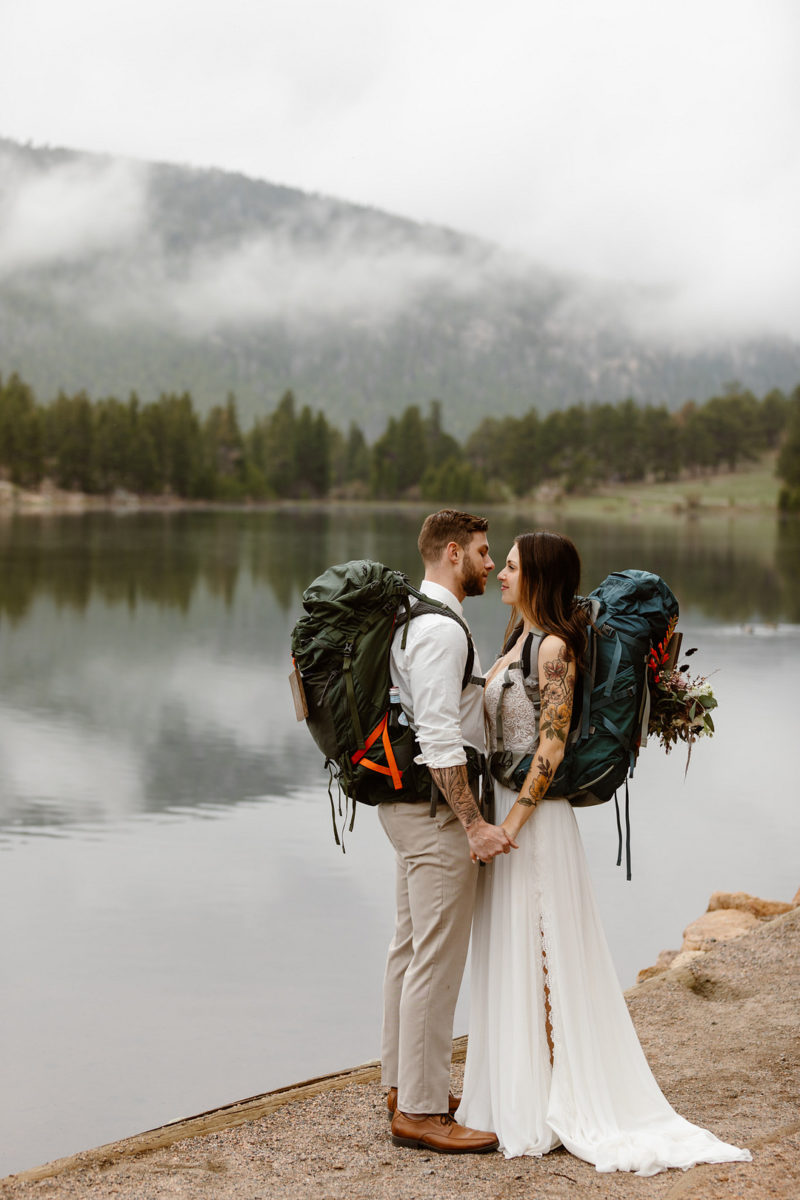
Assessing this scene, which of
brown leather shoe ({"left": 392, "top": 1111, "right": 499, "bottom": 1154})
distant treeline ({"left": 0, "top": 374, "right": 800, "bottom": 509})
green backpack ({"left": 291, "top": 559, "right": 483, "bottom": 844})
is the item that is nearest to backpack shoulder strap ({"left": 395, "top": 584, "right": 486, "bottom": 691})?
green backpack ({"left": 291, "top": 559, "right": 483, "bottom": 844})

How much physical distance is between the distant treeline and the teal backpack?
116m

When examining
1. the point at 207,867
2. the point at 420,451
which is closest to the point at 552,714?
the point at 207,867

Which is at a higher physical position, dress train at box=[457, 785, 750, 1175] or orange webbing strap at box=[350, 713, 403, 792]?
orange webbing strap at box=[350, 713, 403, 792]

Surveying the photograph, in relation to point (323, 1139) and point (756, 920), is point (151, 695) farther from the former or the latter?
point (323, 1139)

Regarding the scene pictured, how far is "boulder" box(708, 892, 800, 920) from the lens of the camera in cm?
822

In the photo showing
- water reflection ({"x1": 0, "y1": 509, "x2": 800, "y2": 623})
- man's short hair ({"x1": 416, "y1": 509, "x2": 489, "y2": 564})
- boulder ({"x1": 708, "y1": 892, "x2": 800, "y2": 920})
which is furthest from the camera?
water reflection ({"x1": 0, "y1": 509, "x2": 800, "y2": 623})

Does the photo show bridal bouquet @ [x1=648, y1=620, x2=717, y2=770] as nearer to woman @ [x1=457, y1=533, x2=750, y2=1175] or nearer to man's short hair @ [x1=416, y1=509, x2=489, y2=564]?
woman @ [x1=457, y1=533, x2=750, y2=1175]

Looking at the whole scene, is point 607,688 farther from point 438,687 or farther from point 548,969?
point 548,969

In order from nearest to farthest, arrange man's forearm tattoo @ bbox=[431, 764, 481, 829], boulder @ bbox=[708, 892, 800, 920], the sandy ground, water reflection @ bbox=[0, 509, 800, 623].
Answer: the sandy ground
man's forearm tattoo @ bbox=[431, 764, 481, 829]
boulder @ bbox=[708, 892, 800, 920]
water reflection @ bbox=[0, 509, 800, 623]

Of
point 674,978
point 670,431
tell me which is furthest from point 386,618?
point 670,431

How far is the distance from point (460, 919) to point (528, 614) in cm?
109

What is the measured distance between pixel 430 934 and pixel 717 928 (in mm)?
4306

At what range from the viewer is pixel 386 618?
4043mm

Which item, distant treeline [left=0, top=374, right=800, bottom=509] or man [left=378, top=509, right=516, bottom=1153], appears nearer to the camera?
man [left=378, top=509, right=516, bottom=1153]
